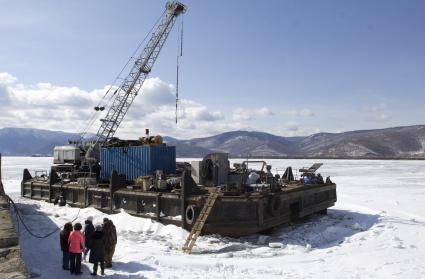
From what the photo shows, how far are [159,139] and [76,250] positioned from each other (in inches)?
499

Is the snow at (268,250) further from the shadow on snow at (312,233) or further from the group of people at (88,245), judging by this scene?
the group of people at (88,245)

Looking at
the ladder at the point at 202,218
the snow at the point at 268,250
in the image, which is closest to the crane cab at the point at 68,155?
the snow at the point at 268,250

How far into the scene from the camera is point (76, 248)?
950 cm

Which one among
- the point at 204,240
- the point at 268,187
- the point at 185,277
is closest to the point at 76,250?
the point at 185,277

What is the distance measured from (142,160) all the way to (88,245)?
1057cm

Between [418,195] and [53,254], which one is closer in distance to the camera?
[53,254]

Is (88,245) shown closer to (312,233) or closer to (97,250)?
(97,250)

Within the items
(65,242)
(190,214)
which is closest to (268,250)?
(190,214)

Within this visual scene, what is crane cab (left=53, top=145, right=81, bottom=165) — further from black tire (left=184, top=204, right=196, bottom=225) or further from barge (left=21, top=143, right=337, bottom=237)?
black tire (left=184, top=204, right=196, bottom=225)

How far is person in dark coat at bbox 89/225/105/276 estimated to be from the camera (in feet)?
31.3

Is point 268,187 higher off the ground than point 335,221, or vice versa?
point 268,187

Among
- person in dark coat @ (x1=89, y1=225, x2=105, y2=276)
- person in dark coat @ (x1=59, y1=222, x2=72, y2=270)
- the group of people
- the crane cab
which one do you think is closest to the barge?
the crane cab

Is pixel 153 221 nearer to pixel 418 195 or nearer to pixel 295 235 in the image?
pixel 295 235

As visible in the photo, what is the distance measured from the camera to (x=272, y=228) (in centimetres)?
1567
